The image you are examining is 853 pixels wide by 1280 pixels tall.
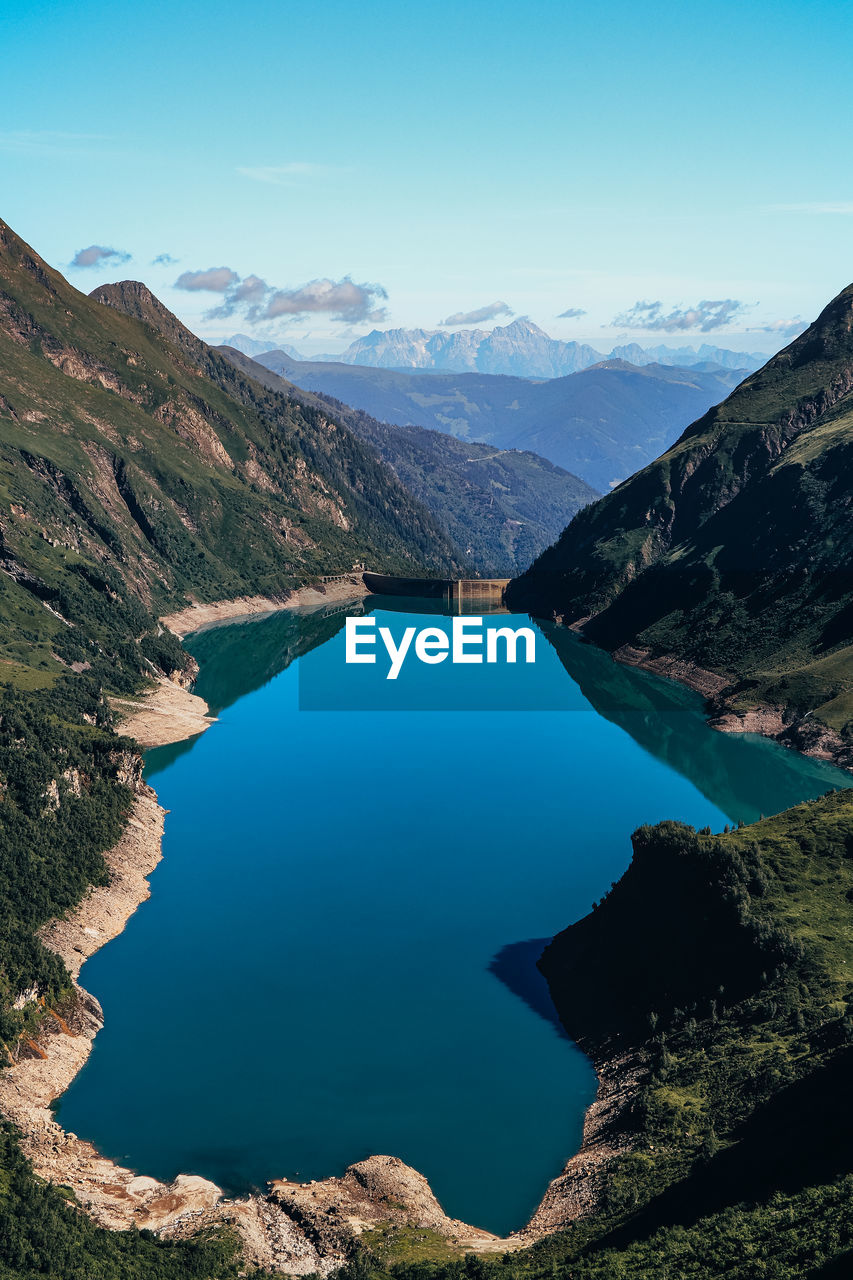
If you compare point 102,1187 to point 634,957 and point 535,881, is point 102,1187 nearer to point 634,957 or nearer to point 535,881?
point 634,957

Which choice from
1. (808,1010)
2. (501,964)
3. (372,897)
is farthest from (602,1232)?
(372,897)

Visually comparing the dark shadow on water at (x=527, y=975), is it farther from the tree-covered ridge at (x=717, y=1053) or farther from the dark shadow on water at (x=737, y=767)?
the dark shadow on water at (x=737, y=767)

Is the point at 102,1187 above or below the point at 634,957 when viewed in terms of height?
A: below

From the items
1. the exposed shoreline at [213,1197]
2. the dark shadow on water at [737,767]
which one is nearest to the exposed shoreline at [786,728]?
the dark shadow on water at [737,767]

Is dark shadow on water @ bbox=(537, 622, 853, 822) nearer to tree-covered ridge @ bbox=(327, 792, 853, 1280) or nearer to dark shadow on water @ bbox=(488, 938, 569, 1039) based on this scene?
dark shadow on water @ bbox=(488, 938, 569, 1039)

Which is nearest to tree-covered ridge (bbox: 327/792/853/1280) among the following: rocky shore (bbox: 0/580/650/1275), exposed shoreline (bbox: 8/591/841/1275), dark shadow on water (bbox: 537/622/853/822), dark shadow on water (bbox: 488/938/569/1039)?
dark shadow on water (bbox: 488/938/569/1039)

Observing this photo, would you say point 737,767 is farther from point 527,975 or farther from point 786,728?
point 527,975

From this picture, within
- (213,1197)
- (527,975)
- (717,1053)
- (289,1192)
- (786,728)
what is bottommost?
(213,1197)

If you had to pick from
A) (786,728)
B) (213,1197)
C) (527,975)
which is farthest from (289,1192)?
(786,728)
